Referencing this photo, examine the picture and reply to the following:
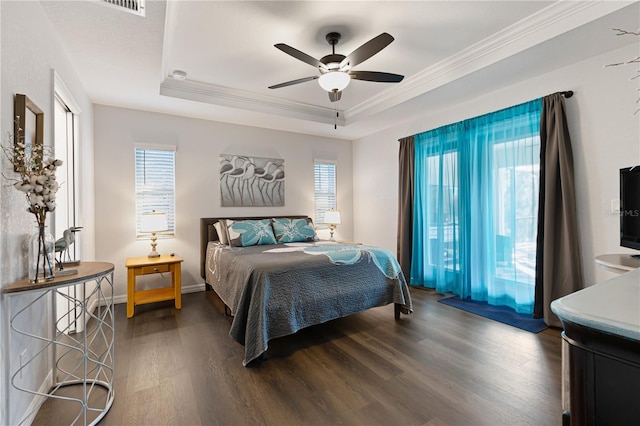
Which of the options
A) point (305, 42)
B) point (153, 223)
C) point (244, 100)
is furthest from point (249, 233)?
point (305, 42)

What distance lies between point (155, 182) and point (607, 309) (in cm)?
451

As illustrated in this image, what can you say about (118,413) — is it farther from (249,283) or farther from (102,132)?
(102,132)

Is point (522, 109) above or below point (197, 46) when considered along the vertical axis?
below

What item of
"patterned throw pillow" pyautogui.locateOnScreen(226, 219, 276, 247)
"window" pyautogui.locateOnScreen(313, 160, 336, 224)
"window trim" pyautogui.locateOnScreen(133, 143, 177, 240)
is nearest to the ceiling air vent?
"window trim" pyautogui.locateOnScreen(133, 143, 177, 240)

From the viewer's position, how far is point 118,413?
173 centimetres

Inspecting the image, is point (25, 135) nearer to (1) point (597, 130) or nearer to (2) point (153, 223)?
(2) point (153, 223)

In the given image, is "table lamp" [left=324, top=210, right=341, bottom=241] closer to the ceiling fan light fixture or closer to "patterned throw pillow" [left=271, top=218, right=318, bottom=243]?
"patterned throw pillow" [left=271, top=218, right=318, bottom=243]

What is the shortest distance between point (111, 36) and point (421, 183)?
13.1 feet

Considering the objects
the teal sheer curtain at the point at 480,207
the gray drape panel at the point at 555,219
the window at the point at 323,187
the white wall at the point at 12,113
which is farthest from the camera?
the window at the point at 323,187

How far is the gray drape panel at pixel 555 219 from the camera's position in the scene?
2.83m

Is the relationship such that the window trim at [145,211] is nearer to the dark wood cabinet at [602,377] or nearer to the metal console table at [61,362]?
the metal console table at [61,362]

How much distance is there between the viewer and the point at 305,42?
2793mm

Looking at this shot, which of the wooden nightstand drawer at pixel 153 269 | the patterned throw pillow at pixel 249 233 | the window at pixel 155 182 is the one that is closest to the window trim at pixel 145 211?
the window at pixel 155 182

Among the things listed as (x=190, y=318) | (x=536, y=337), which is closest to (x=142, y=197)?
(x=190, y=318)
